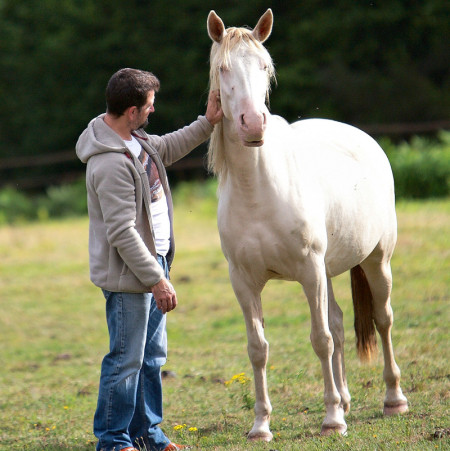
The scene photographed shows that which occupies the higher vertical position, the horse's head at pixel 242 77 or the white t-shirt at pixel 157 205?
the horse's head at pixel 242 77

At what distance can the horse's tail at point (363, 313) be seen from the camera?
16.2ft

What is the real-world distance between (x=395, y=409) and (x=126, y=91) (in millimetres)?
2434

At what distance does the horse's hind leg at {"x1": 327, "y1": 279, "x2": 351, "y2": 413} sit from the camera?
4.59m

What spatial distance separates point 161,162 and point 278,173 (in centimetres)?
61

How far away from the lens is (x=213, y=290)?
9125mm

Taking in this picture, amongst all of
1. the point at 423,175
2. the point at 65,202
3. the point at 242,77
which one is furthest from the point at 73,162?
the point at 242,77

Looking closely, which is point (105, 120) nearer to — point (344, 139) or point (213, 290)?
point (344, 139)

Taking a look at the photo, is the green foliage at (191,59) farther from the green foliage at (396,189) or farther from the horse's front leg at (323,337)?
the horse's front leg at (323,337)

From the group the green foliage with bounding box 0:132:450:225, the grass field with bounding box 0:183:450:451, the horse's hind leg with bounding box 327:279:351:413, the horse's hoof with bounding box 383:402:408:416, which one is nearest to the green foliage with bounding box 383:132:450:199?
the green foliage with bounding box 0:132:450:225

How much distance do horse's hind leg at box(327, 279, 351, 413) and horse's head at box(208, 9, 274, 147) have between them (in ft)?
5.37

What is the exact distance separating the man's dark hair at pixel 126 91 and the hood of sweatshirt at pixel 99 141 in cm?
9

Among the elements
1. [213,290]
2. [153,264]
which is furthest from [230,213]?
[213,290]

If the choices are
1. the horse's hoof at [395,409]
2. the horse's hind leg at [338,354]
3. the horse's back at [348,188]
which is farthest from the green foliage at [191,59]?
the horse's hoof at [395,409]

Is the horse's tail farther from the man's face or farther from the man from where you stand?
the man's face
